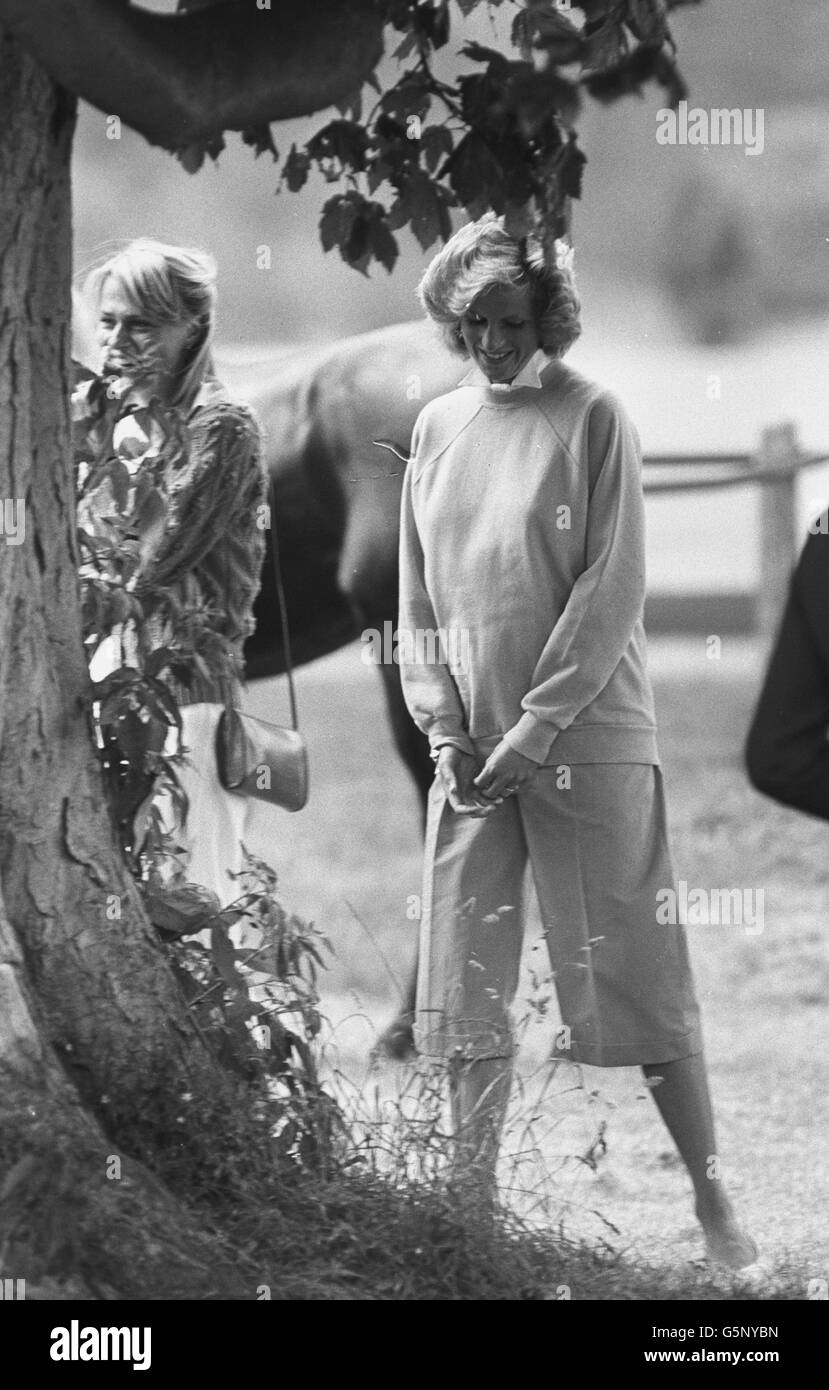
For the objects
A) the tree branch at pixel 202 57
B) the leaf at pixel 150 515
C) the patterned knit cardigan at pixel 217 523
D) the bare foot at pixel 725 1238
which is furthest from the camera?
the patterned knit cardigan at pixel 217 523

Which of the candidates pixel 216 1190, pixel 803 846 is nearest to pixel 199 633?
pixel 216 1190

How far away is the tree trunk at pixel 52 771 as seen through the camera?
8.91ft

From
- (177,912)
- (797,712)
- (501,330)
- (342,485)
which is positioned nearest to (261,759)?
(177,912)

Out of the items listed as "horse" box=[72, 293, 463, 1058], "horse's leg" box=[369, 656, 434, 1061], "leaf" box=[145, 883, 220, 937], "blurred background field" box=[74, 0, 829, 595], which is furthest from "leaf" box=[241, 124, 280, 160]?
"blurred background field" box=[74, 0, 829, 595]

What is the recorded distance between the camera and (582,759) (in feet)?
10.5

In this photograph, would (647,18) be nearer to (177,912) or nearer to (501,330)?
(501,330)

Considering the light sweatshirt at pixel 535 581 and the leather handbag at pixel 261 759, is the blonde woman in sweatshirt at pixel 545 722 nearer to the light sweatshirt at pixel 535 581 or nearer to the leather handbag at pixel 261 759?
the light sweatshirt at pixel 535 581

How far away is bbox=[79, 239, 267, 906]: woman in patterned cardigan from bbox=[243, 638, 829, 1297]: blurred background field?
0.40m

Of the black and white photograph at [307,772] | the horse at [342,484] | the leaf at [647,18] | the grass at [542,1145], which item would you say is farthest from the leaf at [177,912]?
the horse at [342,484]

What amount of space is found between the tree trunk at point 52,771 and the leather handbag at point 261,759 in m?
0.57

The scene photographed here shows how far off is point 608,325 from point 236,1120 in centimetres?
1247

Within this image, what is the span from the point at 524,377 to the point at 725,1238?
4.60 ft

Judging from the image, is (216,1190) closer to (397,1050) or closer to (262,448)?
(262,448)

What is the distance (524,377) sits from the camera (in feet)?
10.8
